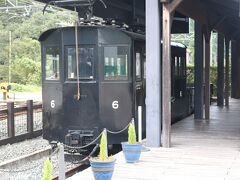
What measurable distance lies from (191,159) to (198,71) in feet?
17.8

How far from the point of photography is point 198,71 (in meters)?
12.1

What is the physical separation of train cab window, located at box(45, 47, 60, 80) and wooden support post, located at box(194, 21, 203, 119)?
14.3ft

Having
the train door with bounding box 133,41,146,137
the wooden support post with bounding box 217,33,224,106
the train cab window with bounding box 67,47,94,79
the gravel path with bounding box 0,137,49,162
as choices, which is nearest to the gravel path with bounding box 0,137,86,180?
the gravel path with bounding box 0,137,49,162

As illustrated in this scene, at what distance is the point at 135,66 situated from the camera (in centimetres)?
866

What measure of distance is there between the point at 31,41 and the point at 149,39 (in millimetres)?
A: 31012

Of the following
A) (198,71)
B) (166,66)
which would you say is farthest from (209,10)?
(166,66)

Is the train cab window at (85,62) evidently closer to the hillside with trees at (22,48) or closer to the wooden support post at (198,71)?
the wooden support post at (198,71)

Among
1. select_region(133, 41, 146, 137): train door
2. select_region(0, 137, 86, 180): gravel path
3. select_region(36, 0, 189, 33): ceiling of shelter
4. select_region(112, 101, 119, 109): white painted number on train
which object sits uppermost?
select_region(36, 0, 189, 33): ceiling of shelter

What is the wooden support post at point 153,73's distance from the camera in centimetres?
798

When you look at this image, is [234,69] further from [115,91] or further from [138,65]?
[115,91]

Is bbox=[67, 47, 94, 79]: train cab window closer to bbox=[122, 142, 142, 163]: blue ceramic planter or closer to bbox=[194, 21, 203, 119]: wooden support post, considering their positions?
bbox=[122, 142, 142, 163]: blue ceramic planter

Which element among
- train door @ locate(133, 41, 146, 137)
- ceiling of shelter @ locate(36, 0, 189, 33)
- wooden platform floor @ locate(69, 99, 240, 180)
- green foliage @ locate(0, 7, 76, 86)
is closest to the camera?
wooden platform floor @ locate(69, 99, 240, 180)

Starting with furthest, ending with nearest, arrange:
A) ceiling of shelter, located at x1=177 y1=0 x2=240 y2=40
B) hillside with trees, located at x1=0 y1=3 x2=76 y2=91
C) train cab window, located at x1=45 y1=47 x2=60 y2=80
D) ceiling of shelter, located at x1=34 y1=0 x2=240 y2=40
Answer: hillside with trees, located at x1=0 y1=3 x2=76 y2=91 < ceiling of shelter, located at x1=34 y1=0 x2=240 y2=40 < ceiling of shelter, located at x1=177 y1=0 x2=240 y2=40 < train cab window, located at x1=45 y1=47 x2=60 y2=80

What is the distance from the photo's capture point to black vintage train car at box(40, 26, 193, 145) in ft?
27.9
